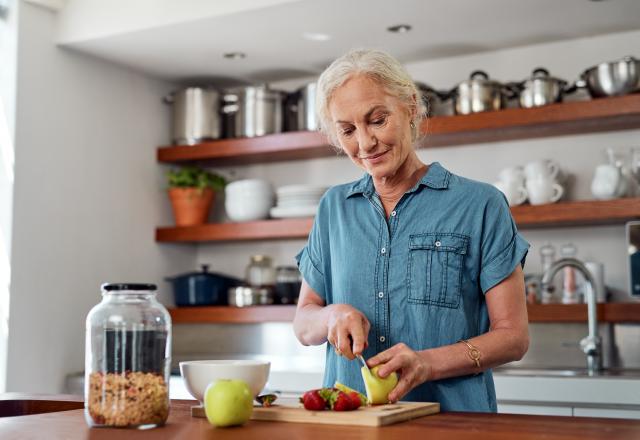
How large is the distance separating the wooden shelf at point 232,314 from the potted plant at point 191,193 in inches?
18.2

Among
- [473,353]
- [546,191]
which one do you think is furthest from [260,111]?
[473,353]

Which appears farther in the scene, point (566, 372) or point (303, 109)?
point (303, 109)

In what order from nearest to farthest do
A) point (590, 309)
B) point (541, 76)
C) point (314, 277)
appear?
point (314, 277)
point (590, 309)
point (541, 76)

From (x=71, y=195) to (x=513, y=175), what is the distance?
1995 millimetres

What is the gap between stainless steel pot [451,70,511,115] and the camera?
3.78 meters

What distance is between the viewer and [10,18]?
3.78m

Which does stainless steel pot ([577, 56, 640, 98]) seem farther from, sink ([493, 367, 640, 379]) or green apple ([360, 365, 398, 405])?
green apple ([360, 365, 398, 405])

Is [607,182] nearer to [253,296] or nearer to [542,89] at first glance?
[542,89]

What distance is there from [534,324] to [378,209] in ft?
6.77

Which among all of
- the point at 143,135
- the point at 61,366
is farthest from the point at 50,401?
the point at 143,135

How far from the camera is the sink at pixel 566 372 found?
3230mm

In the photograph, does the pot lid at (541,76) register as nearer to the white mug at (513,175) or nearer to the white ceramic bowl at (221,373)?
the white mug at (513,175)

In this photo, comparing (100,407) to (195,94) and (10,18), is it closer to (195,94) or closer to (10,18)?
(10,18)

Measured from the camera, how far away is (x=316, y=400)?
5.24 feet
